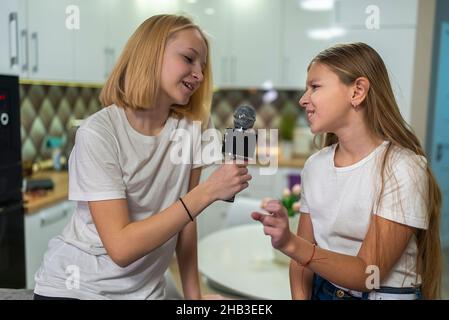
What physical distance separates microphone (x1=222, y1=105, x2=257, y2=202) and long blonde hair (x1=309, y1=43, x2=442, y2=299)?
137 mm

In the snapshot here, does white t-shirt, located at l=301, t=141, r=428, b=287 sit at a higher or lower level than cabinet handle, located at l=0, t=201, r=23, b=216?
higher

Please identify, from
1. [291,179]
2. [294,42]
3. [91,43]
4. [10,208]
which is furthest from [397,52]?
[294,42]

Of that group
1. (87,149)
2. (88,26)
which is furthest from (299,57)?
(87,149)

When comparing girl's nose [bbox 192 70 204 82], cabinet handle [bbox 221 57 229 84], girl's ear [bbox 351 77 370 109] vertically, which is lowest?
girl's ear [bbox 351 77 370 109]

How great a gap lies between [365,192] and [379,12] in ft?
0.82

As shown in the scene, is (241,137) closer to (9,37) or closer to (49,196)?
(9,37)

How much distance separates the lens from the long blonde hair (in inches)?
24.0

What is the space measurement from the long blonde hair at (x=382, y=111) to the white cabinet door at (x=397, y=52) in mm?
21

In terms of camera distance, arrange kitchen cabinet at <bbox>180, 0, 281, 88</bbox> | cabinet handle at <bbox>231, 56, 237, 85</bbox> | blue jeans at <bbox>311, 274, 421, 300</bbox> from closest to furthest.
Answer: blue jeans at <bbox>311, 274, 421, 300</bbox>
kitchen cabinet at <bbox>180, 0, 281, 88</bbox>
cabinet handle at <bbox>231, 56, 237, 85</bbox>

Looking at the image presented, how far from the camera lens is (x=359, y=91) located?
619mm

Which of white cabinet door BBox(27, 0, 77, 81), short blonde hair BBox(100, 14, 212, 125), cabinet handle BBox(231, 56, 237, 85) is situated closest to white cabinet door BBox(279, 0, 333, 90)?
cabinet handle BBox(231, 56, 237, 85)

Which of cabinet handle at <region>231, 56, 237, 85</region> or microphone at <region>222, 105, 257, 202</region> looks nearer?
microphone at <region>222, 105, 257, 202</region>

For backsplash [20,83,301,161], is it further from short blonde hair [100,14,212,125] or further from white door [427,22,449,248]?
white door [427,22,449,248]

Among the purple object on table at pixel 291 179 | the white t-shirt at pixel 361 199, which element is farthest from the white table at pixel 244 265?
the white t-shirt at pixel 361 199
